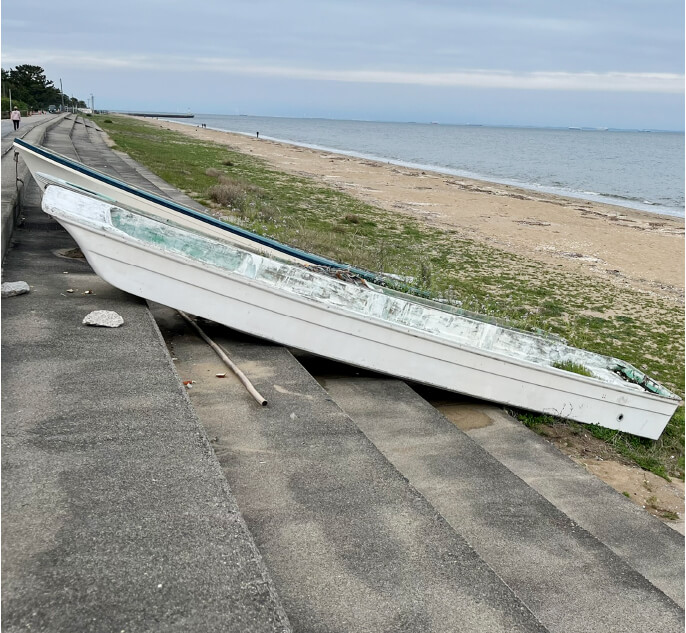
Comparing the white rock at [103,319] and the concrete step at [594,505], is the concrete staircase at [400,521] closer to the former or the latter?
the concrete step at [594,505]

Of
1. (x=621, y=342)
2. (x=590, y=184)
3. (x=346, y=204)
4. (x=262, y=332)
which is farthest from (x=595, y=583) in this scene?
(x=590, y=184)

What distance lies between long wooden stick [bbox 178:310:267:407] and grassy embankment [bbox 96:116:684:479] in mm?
3009

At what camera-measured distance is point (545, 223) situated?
73.3 feet

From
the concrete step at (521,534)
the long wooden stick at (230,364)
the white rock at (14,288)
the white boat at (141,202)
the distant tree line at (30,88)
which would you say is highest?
the distant tree line at (30,88)

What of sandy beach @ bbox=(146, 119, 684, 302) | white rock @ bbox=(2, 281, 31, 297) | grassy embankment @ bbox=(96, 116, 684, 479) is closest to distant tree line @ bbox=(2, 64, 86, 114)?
sandy beach @ bbox=(146, 119, 684, 302)

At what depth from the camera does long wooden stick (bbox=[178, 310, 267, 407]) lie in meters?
4.71

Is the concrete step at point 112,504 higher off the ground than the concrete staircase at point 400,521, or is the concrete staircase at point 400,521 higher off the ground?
the concrete step at point 112,504

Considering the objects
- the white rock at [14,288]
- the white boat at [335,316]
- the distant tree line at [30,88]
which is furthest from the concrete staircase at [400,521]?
the distant tree line at [30,88]

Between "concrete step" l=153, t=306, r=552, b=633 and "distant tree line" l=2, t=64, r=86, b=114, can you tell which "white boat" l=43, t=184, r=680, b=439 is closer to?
"concrete step" l=153, t=306, r=552, b=633

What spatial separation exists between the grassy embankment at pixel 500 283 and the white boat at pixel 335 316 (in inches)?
14.7

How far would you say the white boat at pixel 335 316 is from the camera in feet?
18.2

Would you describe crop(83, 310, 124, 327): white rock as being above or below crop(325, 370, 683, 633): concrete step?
above

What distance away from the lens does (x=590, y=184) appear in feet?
141

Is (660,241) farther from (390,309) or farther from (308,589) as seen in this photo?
(308,589)
